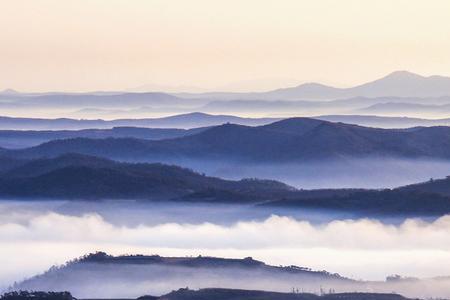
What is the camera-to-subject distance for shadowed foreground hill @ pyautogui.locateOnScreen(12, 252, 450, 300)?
87812mm

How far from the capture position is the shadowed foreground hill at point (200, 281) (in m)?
87.8

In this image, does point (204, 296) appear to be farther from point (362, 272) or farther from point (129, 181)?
point (129, 181)

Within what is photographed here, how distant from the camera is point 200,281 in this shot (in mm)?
94812

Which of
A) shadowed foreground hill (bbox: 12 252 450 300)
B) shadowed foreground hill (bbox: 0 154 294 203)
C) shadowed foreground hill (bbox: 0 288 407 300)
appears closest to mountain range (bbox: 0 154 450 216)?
shadowed foreground hill (bbox: 0 154 294 203)

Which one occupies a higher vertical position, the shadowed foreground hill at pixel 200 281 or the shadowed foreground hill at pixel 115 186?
the shadowed foreground hill at pixel 115 186

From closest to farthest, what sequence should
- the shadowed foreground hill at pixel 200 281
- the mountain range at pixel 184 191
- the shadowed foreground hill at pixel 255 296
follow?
the shadowed foreground hill at pixel 255 296
the shadowed foreground hill at pixel 200 281
the mountain range at pixel 184 191

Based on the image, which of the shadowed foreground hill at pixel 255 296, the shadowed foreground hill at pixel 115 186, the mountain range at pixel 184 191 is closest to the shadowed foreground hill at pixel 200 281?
the shadowed foreground hill at pixel 255 296

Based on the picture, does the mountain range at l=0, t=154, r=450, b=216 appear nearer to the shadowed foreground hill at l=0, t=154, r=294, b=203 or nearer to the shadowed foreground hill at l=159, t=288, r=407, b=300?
the shadowed foreground hill at l=0, t=154, r=294, b=203

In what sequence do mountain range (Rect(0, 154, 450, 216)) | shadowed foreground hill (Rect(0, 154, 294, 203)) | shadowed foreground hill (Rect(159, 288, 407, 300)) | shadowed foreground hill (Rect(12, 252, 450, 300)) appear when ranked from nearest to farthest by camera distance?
shadowed foreground hill (Rect(159, 288, 407, 300)) < shadowed foreground hill (Rect(12, 252, 450, 300)) < mountain range (Rect(0, 154, 450, 216)) < shadowed foreground hill (Rect(0, 154, 294, 203))

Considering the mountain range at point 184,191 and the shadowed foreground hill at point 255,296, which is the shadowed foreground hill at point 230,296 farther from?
the mountain range at point 184,191

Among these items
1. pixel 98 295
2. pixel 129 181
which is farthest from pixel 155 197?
pixel 98 295

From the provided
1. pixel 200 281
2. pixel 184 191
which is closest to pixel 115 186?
pixel 184 191

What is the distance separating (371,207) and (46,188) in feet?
124

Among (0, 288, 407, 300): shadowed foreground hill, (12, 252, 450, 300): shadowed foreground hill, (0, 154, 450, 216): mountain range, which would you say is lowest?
(0, 288, 407, 300): shadowed foreground hill
